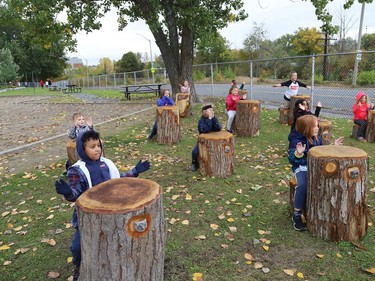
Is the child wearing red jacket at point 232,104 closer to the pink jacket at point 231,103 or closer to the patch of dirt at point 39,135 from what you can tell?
the pink jacket at point 231,103

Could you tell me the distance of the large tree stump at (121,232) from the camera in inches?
98.3

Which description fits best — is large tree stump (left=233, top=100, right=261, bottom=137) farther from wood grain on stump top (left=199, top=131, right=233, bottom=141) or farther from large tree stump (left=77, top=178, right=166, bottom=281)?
large tree stump (left=77, top=178, right=166, bottom=281)

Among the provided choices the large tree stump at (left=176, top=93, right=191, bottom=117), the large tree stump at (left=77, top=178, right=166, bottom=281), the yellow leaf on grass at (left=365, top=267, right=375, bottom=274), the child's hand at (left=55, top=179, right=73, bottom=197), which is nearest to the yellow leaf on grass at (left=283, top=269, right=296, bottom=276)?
the yellow leaf on grass at (left=365, top=267, right=375, bottom=274)

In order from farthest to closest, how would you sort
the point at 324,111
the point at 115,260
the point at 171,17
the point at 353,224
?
1. the point at 171,17
2. the point at 324,111
3. the point at 353,224
4. the point at 115,260

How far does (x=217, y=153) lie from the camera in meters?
5.82

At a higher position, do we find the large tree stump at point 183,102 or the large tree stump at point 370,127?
the large tree stump at point 183,102

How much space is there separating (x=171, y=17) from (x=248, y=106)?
292 inches

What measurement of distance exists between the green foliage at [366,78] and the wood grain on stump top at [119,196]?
1898cm

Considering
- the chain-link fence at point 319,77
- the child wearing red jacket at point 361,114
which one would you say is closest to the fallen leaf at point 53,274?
the child wearing red jacket at point 361,114

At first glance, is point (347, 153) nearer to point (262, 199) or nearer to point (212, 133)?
point (262, 199)

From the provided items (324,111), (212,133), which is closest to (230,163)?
(212,133)

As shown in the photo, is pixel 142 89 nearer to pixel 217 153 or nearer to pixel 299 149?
pixel 217 153

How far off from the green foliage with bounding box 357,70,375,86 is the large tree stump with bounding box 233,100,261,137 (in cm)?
1264

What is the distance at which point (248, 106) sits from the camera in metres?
8.88
